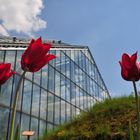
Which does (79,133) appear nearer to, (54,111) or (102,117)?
(102,117)

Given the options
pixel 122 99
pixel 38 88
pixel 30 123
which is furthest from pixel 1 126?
pixel 122 99

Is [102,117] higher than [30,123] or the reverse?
the reverse

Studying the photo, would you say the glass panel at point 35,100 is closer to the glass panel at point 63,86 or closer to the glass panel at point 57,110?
the glass panel at point 57,110

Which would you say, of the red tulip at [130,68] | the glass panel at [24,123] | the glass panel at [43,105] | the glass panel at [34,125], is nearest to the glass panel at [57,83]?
the glass panel at [43,105]

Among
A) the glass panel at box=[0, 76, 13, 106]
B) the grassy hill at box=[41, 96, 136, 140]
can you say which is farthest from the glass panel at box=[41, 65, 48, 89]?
the grassy hill at box=[41, 96, 136, 140]

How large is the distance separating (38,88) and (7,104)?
2.42 metres

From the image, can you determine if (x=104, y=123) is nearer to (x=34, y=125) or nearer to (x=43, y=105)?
(x=34, y=125)

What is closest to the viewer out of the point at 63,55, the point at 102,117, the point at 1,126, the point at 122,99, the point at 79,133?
the point at 79,133

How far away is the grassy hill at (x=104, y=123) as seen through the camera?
4754 mm

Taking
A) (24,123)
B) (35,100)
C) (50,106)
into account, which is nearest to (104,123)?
(24,123)

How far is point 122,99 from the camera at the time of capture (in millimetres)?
6117

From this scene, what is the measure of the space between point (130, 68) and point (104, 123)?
3746 millimetres

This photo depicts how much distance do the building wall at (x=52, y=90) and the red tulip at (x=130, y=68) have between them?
24.5 feet

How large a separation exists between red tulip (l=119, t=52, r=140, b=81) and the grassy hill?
313 centimetres
